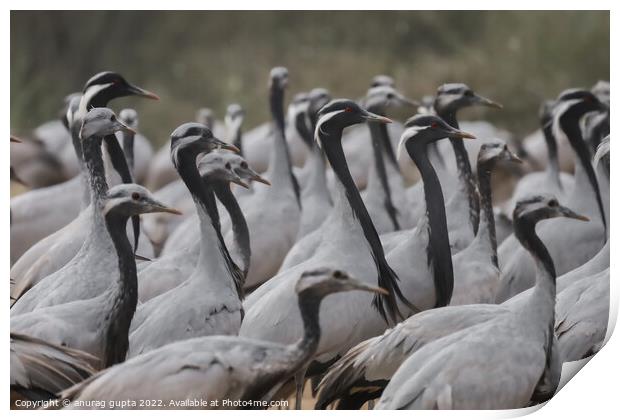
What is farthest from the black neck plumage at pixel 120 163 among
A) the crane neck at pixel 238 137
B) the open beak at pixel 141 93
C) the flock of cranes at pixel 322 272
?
the crane neck at pixel 238 137

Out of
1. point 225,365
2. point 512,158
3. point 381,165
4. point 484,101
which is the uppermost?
point 484,101

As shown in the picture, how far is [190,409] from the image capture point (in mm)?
4598

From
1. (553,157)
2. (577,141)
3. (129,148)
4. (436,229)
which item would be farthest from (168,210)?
(553,157)

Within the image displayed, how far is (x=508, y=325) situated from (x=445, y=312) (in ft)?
0.94

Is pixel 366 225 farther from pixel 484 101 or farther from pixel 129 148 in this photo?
pixel 129 148

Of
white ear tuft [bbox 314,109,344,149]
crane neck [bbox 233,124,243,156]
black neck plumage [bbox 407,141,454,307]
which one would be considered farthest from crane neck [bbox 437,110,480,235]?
crane neck [bbox 233,124,243,156]

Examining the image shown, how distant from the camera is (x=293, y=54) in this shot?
19.7 ft

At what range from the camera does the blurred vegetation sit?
5.50 m

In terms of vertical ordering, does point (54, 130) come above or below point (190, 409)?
above

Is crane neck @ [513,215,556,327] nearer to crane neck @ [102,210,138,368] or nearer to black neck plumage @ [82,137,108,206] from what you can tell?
crane neck @ [102,210,138,368]

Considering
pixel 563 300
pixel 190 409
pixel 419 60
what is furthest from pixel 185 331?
pixel 419 60

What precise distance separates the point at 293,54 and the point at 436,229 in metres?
1.25
